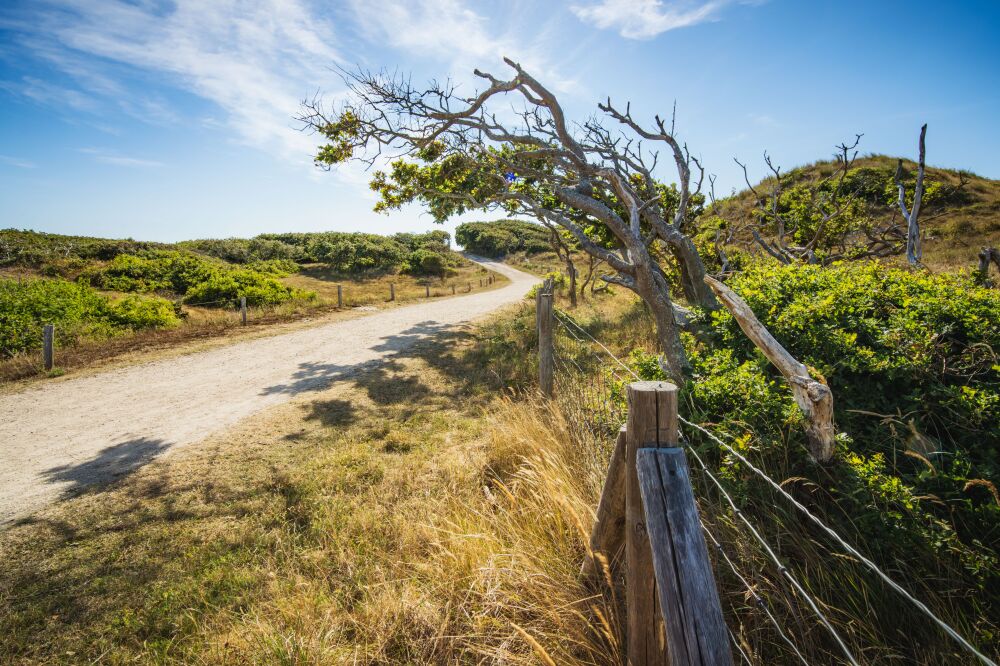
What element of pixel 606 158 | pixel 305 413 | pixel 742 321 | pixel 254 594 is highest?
pixel 606 158

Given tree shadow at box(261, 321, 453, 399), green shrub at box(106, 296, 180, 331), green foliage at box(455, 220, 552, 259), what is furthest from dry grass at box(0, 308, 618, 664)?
green foliage at box(455, 220, 552, 259)

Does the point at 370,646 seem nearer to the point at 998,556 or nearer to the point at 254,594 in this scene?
the point at 254,594

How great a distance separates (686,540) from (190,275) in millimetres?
24726

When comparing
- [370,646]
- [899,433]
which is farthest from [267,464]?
[899,433]

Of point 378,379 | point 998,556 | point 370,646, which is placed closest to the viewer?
point 998,556

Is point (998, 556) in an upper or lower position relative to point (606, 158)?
lower

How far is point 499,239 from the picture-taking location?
6181 cm

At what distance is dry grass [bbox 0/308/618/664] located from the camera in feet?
7.74

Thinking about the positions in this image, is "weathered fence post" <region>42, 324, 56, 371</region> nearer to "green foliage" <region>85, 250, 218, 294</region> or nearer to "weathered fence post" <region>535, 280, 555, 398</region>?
"weathered fence post" <region>535, 280, 555, 398</region>

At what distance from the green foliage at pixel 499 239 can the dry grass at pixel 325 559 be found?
173ft

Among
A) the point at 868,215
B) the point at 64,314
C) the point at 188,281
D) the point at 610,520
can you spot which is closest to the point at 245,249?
the point at 188,281

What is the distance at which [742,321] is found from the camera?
3.26 meters

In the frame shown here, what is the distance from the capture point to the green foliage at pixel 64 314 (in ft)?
29.9

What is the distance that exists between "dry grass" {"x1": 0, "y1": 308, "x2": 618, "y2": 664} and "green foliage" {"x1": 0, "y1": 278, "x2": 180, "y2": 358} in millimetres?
7830
